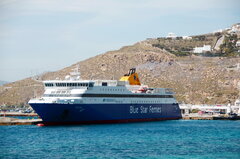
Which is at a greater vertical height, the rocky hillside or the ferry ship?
the rocky hillside

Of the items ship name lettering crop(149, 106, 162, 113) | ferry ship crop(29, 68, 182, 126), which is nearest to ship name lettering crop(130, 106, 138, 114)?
ferry ship crop(29, 68, 182, 126)

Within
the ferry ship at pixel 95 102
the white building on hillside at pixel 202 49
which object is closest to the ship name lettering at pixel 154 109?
the ferry ship at pixel 95 102

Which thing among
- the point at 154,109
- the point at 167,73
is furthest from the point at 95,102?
the point at 167,73

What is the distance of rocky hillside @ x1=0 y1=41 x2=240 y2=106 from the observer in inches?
4350

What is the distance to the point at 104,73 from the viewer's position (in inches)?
4862

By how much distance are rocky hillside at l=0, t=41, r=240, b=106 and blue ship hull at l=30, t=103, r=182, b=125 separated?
1540 inches

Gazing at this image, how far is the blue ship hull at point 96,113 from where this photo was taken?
54.5 m

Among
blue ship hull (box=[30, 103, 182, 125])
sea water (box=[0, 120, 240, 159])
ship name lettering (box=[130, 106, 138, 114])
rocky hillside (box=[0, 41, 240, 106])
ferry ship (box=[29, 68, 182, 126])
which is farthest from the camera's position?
rocky hillside (box=[0, 41, 240, 106])

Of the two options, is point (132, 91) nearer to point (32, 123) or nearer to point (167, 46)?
point (32, 123)

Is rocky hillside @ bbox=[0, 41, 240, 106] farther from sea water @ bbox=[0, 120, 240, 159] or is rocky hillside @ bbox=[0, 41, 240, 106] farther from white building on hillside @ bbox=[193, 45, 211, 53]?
sea water @ bbox=[0, 120, 240, 159]

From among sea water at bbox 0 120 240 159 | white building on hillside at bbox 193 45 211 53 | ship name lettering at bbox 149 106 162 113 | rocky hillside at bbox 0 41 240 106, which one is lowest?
sea water at bbox 0 120 240 159

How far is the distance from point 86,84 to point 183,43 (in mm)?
99411

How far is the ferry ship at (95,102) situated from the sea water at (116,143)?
199 centimetres

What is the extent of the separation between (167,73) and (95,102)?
215 ft
